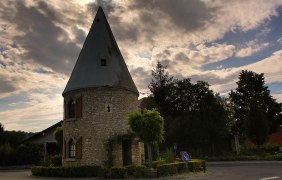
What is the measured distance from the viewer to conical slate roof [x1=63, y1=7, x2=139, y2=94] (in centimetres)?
2964

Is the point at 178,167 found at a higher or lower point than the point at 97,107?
lower

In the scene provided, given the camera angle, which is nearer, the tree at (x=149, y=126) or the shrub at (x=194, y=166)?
the tree at (x=149, y=126)

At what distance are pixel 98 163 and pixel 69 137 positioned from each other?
13.0ft

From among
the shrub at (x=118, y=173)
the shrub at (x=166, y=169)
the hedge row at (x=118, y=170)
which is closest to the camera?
the shrub at (x=166, y=169)

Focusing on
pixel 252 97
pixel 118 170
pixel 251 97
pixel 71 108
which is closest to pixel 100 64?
pixel 71 108

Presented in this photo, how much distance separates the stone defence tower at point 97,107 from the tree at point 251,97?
2985 centimetres

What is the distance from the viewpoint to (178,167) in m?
25.8

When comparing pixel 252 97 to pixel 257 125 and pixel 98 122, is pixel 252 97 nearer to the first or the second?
pixel 257 125

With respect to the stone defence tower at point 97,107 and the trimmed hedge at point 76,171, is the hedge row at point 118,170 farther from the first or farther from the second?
the stone defence tower at point 97,107

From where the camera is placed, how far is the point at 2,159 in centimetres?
4053

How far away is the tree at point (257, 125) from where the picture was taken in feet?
139

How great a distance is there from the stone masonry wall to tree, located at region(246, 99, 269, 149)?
64.5 ft

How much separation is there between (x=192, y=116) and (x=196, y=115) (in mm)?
703

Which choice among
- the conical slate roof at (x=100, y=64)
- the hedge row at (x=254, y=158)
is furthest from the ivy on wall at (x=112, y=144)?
the hedge row at (x=254, y=158)
